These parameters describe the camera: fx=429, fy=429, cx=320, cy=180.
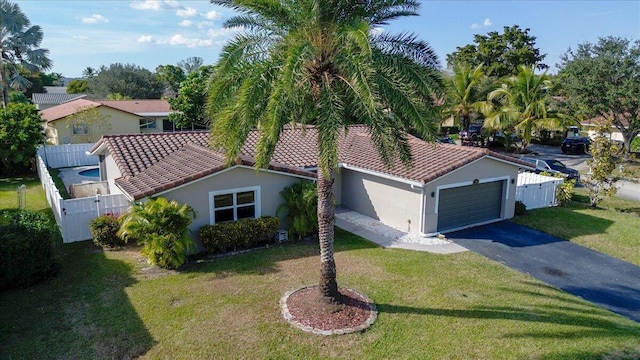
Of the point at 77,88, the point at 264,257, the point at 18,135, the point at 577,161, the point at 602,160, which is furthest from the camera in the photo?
the point at 77,88

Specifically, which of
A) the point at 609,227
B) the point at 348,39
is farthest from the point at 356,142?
the point at 348,39

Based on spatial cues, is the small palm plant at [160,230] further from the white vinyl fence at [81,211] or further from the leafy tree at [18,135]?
the leafy tree at [18,135]

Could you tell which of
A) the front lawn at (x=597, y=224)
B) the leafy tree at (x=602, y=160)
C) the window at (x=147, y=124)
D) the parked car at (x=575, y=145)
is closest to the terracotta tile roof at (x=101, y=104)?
the window at (x=147, y=124)

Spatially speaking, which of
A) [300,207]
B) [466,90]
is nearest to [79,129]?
[300,207]

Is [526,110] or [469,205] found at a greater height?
[526,110]

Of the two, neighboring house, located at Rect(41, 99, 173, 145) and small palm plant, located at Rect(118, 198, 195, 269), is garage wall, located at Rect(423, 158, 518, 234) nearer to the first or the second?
small palm plant, located at Rect(118, 198, 195, 269)

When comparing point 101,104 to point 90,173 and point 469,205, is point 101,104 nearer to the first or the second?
point 90,173
